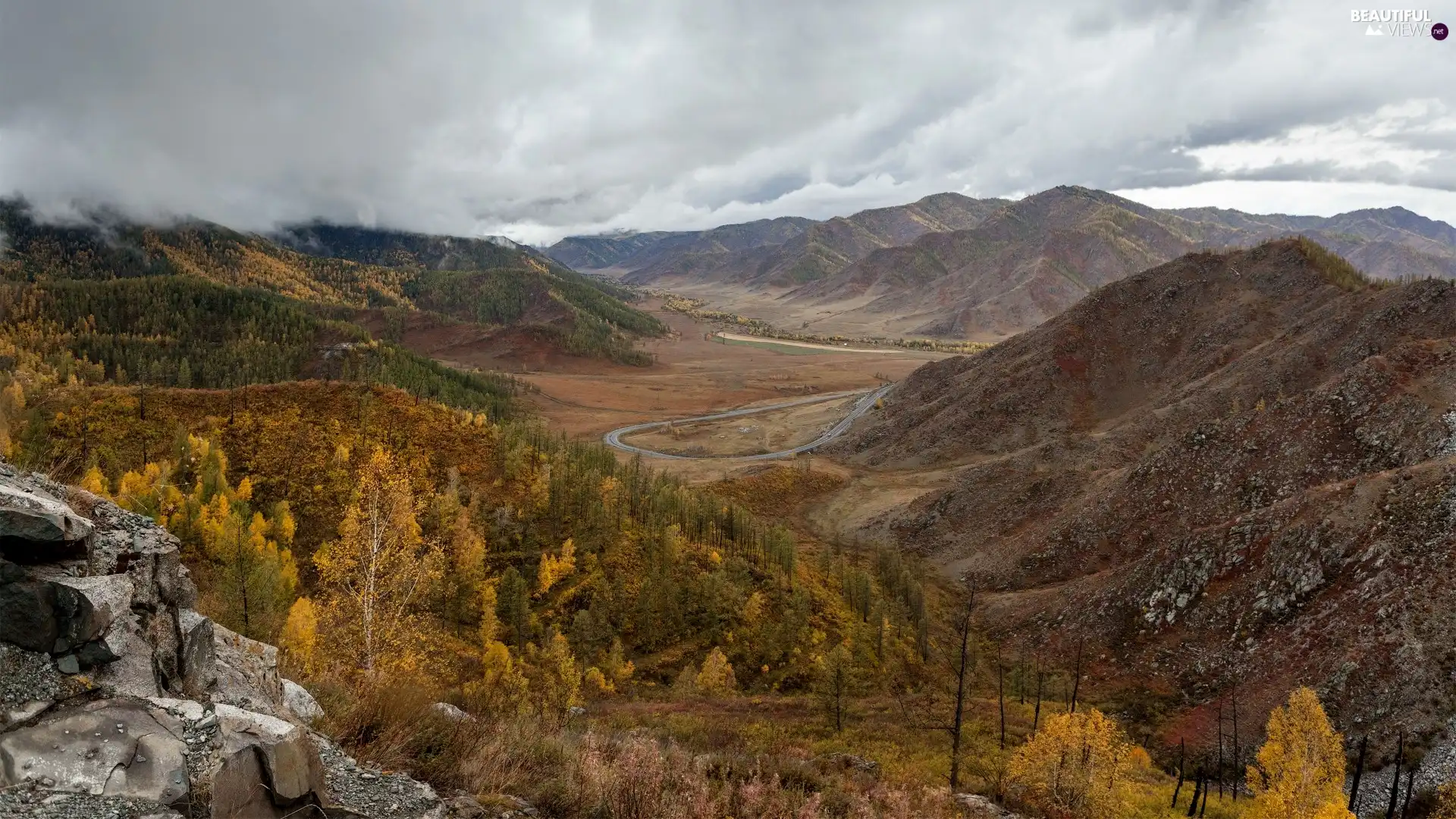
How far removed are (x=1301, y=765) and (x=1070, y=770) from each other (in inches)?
449

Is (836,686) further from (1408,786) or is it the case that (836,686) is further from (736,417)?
(736,417)

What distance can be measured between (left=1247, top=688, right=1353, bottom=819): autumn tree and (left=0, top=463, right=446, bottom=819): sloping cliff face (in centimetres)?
3645

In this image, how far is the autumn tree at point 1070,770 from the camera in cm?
2961

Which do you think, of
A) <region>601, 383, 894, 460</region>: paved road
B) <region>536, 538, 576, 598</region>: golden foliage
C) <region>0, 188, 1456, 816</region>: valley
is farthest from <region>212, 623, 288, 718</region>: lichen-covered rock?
<region>601, 383, 894, 460</region>: paved road

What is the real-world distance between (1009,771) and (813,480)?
289 ft

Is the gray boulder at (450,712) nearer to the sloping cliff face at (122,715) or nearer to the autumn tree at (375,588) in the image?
the sloping cliff face at (122,715)

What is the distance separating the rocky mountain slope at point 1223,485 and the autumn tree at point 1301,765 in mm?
12499

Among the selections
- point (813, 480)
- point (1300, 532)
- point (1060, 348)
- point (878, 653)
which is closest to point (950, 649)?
point (878, 653)

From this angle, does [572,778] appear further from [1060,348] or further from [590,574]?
[1060,348]

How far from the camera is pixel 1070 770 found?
98.5ft

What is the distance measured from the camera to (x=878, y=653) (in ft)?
203

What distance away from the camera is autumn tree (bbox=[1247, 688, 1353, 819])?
99.3 feet

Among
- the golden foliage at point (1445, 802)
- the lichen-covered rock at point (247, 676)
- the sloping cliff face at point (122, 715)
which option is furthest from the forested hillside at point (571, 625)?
the golden foliage at point (1445, 802)

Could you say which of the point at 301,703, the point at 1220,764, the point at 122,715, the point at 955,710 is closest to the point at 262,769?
the point at 122,715
